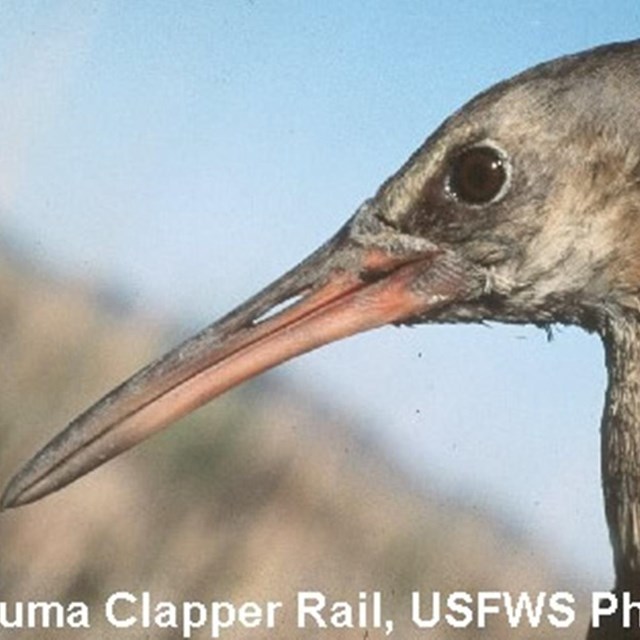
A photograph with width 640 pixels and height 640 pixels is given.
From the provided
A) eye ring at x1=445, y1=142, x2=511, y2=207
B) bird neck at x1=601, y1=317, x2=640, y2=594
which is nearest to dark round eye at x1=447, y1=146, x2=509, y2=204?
eye ring at x1=445, y1=142, x2=511, y2=207

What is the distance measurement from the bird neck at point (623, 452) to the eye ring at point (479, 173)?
8.1 inches

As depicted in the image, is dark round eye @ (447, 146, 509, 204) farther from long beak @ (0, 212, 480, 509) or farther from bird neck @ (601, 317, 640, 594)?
bird neck @ (601, 317, 640, 594)

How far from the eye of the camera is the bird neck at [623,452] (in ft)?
6.57

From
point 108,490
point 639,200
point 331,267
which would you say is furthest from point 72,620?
point 639,200

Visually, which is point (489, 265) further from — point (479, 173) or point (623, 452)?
point (623, 452)

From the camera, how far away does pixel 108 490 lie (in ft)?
11.7

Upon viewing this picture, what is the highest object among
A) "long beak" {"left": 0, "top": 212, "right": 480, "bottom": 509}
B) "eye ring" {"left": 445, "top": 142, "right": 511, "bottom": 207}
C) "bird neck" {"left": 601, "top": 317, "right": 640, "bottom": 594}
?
"eye ring" {"left": 445, "top": 142, "right": 511, "bottom": 207}

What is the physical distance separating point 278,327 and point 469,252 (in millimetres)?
241

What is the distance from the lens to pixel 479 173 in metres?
2.05

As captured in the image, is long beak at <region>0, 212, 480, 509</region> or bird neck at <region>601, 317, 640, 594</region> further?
long beak at <region>0, 212, 480, 509</region>

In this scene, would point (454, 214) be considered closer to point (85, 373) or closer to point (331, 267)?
point (331, 267)

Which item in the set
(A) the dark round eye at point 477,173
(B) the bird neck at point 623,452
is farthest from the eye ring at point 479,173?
(B) the bird neck at point 623,452

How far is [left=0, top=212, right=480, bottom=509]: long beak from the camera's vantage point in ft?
6.93

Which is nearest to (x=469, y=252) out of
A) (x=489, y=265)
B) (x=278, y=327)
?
(x=489, y=265)
